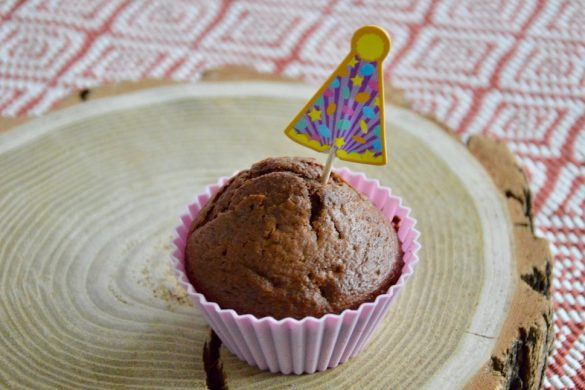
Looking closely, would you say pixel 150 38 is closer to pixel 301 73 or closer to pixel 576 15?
pixel 301 73

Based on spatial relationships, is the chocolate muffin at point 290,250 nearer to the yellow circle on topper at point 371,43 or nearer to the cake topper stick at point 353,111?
the cake topper stick at point 353,111

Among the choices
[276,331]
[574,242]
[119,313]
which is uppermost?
[276,331]

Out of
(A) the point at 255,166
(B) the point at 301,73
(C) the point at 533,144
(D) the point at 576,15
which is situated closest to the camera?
(A) the point at 255,166

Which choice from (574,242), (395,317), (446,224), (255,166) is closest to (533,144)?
(574,242)

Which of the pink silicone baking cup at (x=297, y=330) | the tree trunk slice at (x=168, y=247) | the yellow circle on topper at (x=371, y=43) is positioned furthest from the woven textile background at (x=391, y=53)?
the yellow circle on topper at (x=371, y=43)

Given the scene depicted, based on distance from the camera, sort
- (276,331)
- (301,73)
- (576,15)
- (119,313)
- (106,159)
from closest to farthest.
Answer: (276,331)
(119,313)
(106,159)
(301,73)
(576,15)

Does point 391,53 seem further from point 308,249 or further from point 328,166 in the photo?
point 308,249

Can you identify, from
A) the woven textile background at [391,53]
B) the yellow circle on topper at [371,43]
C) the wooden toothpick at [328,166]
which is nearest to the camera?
the yellow circle on topper at [371,43]
